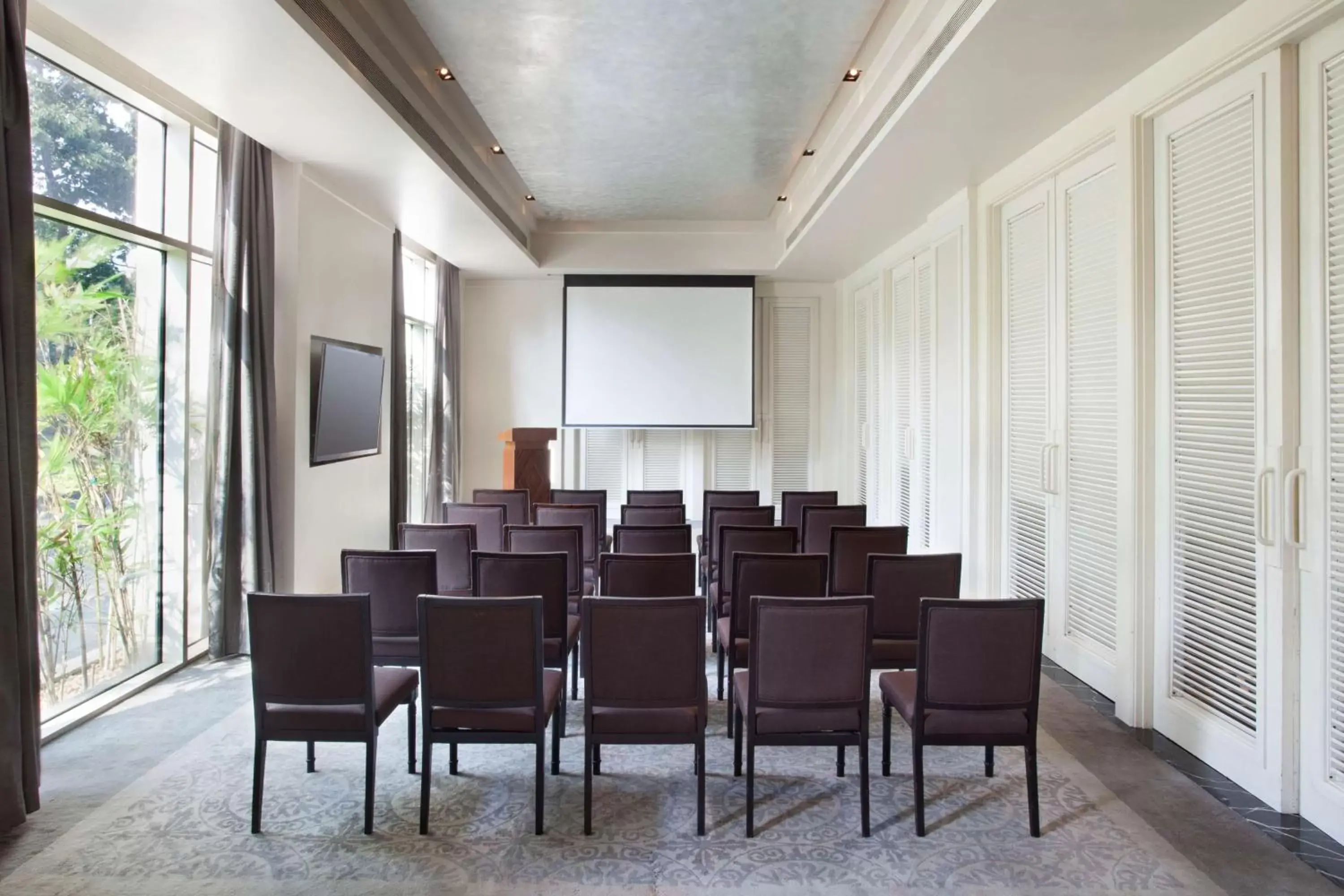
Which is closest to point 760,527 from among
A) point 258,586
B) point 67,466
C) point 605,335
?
point 258,586

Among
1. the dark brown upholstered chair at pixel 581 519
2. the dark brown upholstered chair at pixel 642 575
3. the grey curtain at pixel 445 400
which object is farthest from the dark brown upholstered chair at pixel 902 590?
the grey curtain at pixel 445 400

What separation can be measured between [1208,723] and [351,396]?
5693mm

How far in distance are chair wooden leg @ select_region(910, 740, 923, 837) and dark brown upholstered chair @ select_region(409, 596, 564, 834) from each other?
1.34 m

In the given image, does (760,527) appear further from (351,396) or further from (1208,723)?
(351,396)

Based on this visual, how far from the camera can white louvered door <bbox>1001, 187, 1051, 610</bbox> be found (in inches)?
186

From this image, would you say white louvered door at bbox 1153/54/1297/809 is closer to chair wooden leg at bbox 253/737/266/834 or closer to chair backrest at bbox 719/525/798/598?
chair backrest at bbox 719/525/798/598

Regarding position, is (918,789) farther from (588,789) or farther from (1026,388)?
(1026,388)

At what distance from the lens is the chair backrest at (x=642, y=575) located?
357 cm

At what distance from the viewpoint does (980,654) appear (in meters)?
2.66

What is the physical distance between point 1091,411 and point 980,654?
216cm

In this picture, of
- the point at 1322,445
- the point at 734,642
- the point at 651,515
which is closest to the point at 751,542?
the point at 734,642

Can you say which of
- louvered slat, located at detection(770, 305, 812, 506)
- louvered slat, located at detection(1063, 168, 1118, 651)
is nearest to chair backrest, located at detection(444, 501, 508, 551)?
louvered slat, located at detection(1063, 168, 1118, 651)

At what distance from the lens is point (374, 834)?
2703 mm

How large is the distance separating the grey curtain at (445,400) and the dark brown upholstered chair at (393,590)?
16.3 feet
